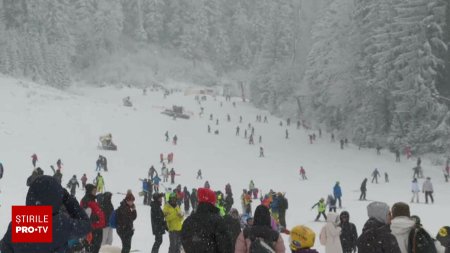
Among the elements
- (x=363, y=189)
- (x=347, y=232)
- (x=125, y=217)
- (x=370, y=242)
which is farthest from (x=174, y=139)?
(x=370, y=242)

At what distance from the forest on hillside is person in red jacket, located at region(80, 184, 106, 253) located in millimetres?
39649

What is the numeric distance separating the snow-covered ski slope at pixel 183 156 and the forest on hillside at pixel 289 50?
4.19 metres

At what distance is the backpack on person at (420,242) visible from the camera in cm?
527

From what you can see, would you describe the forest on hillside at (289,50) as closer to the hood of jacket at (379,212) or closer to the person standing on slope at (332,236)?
the person standing on slope at (332,236)

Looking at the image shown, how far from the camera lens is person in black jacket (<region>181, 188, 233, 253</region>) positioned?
5.36m

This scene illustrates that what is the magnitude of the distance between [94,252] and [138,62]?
118 meters

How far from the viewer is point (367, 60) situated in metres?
53.0

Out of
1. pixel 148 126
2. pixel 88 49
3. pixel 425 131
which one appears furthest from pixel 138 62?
pixel 425 131

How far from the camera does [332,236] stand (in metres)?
9.96

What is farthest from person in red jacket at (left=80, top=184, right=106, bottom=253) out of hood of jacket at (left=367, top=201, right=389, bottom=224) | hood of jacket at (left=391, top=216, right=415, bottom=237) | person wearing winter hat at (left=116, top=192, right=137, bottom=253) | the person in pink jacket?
hood of jacket at (left=391, top=216, right=415, bottom=237)

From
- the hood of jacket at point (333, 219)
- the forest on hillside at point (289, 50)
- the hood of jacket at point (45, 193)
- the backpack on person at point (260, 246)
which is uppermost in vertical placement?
the forest on hillside at point (289, 50)

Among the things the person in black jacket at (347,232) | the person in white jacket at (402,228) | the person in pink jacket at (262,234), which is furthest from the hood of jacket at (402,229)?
the person in black jacket at (347,232)

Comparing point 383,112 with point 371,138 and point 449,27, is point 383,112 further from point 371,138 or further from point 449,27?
point 449,27

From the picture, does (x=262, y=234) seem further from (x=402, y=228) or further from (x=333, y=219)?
(x=333, y=219)
